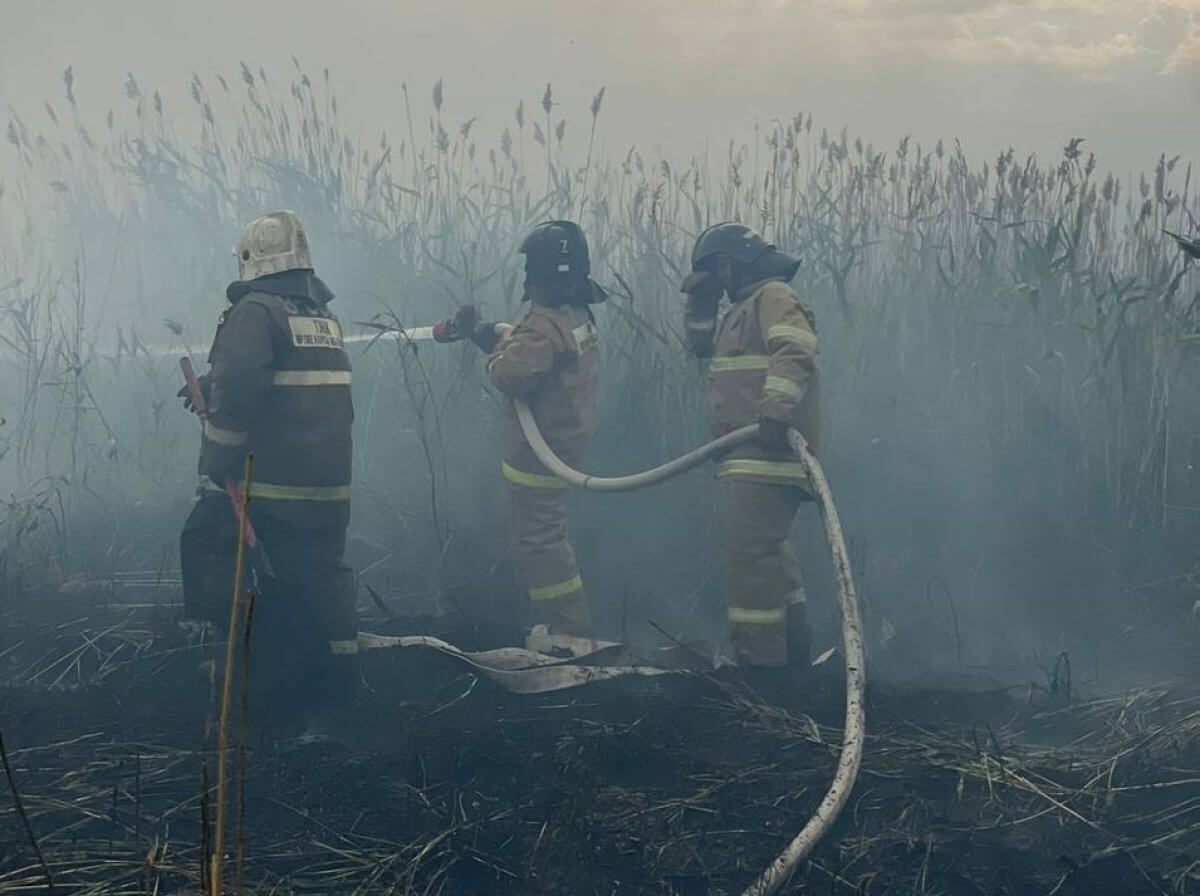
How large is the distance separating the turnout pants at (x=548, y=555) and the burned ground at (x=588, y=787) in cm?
89

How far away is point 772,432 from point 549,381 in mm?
1242

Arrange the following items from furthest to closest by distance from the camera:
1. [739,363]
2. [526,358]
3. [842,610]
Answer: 1. [526,358]
2. [739,363]
3. [842,610]

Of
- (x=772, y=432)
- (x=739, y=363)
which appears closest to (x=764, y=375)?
(x=739, y=363)

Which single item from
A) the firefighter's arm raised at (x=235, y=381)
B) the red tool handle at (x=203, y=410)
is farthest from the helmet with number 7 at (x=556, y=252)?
the red tool handle at (x=203, y=410)

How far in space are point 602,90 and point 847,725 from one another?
14.6ft

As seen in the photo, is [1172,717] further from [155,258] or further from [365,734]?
[155,258]

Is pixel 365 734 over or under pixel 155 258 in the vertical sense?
under

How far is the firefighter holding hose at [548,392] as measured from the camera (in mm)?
5461

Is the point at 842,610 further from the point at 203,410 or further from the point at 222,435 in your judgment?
the point at 203,410

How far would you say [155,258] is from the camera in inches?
308

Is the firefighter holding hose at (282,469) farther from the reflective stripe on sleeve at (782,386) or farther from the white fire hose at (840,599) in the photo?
the reflective stripe on sleeve at (782,386)

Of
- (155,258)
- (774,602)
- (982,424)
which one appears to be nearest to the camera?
(774,602)

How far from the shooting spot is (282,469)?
439 centimetres

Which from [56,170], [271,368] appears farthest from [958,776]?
[56,170]
